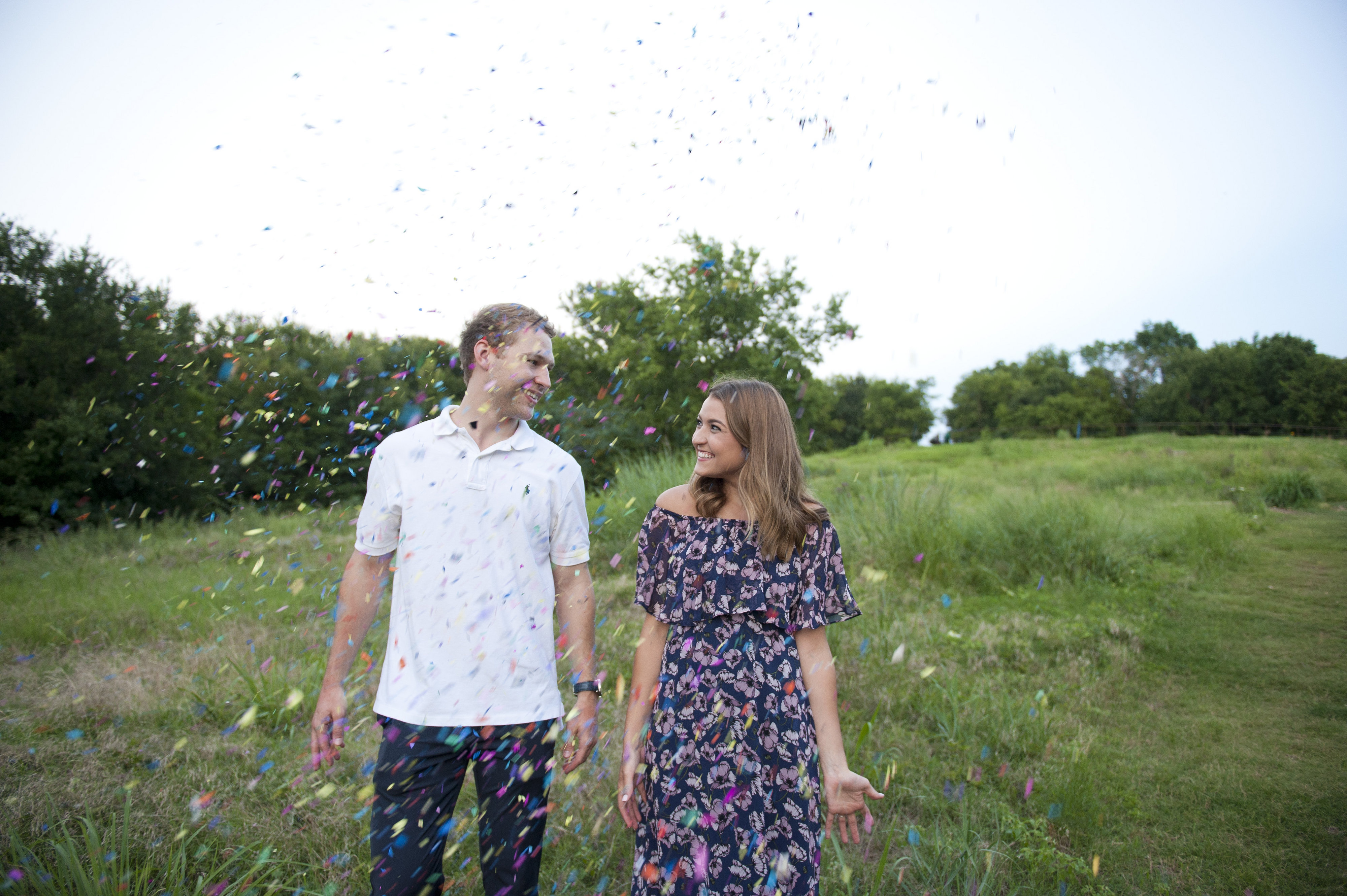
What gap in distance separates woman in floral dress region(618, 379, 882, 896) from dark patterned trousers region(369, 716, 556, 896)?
0.97 feet

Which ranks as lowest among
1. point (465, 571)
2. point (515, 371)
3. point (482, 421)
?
point (465, 571)

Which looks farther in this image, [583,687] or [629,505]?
[629,505]

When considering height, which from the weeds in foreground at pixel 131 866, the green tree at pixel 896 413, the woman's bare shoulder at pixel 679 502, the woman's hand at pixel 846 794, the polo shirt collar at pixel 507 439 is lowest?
the weeds in foreground at pixel 131 866

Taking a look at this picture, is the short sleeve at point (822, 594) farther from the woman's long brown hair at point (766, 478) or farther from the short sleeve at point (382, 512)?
the short sleeve at point (382, 512)

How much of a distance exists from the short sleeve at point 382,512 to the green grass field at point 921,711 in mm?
1364

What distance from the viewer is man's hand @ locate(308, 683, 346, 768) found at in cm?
199

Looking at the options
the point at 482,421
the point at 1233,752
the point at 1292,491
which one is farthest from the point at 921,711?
the point at 1292,491

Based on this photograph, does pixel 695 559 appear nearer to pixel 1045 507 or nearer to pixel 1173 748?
pixel 1173 748

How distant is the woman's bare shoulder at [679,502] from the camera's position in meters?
2.31

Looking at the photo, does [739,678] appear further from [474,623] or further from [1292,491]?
[1292,491]

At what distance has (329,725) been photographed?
6.57 feet

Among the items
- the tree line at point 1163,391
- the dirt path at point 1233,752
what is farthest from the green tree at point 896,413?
the dirt path at point 1233,752

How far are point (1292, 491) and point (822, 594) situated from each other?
53.0ft

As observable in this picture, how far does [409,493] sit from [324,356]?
17.9m
